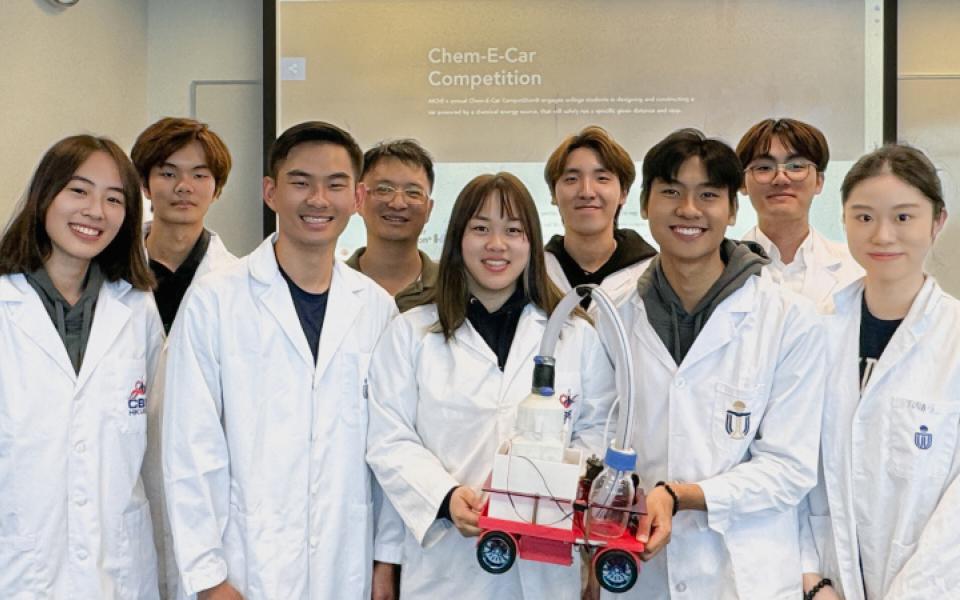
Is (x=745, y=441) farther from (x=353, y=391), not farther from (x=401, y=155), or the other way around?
(x=401, y=155)

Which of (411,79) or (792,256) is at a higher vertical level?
(411,79)

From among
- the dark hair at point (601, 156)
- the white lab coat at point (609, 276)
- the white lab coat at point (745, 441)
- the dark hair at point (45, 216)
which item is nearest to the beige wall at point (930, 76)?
the dark hair at point (601, 156)

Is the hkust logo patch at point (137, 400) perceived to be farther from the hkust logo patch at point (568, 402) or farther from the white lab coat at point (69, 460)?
the hkust logo patch at point (568, 402)

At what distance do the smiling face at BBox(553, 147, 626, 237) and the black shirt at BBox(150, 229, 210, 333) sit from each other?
3.64ft

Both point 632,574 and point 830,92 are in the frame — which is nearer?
point 632,574

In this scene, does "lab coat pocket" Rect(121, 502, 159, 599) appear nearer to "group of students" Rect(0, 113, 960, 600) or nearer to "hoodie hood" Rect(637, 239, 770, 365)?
"group of students" Rect(0, 113, 960, 600)

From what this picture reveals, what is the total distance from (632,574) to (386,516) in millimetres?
650

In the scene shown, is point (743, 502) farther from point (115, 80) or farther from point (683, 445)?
point (115, 80)

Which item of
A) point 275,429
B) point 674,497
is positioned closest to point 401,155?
point 275,429

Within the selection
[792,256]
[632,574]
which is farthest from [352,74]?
[632,574]

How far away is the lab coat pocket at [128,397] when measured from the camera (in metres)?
1.60

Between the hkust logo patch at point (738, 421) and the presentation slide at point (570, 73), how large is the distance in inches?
82.8

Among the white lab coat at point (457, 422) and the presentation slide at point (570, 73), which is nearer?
the white lab coat at point (457, 422)

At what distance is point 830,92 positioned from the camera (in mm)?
3383
